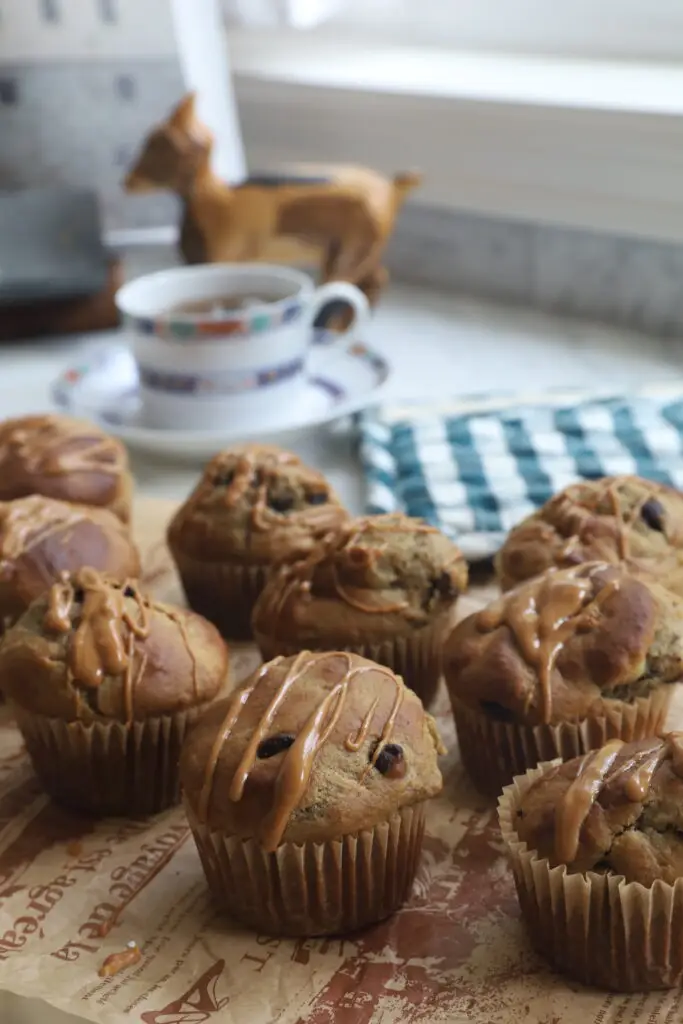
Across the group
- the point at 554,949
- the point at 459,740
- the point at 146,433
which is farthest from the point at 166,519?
the point at 554,949

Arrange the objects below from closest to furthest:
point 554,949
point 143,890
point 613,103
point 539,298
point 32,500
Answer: point 554,949, point 143,890, point 32,500, point 613,103, point 539,298

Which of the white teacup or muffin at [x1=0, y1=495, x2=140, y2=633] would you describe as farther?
the white teacup

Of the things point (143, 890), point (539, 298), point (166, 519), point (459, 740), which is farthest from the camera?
point (539, 298)

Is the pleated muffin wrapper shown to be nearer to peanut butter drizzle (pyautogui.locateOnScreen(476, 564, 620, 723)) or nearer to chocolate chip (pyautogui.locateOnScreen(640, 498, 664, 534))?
peanut butter drizzle (pyautogui.locateOnScreen(476, 564, 620, 723))

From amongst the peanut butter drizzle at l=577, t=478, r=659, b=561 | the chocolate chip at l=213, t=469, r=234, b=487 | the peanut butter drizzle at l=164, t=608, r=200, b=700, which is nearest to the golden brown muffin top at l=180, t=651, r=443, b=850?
the peanut butter drizzle at l=164, t=608, r=200, b=700

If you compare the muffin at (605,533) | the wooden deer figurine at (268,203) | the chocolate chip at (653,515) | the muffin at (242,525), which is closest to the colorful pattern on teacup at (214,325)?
the muffin at (242,525)

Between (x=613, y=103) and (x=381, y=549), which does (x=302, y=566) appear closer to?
(x=381, y=549)
